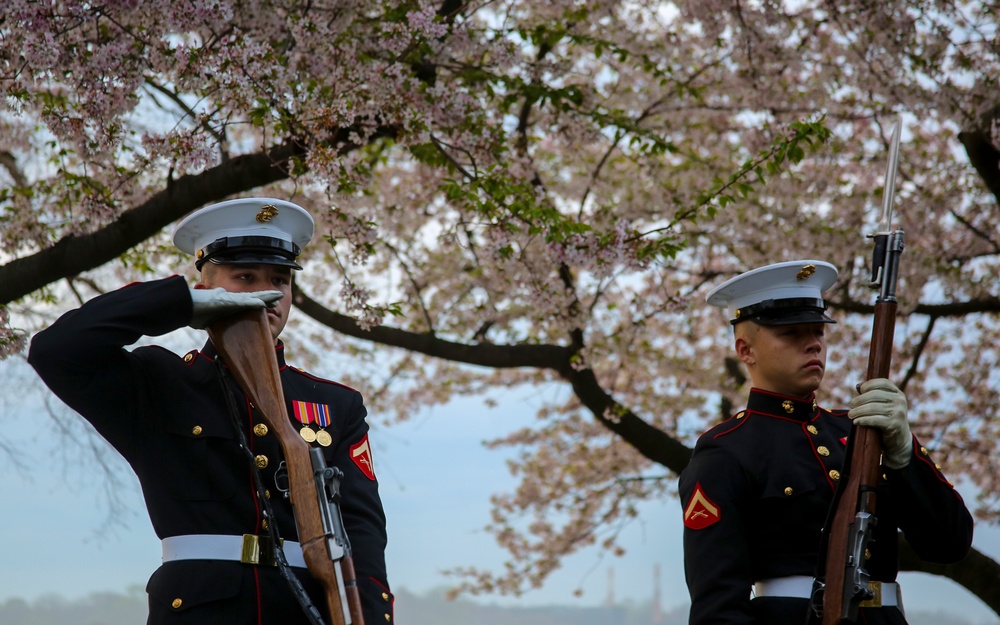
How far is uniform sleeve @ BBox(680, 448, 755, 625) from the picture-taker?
3168mm

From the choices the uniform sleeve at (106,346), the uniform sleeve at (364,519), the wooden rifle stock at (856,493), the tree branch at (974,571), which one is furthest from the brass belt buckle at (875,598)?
the tree branch at (974,571)

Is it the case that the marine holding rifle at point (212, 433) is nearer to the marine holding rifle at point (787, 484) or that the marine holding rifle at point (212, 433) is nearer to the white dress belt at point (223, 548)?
the white dress belt at point (223, 548)

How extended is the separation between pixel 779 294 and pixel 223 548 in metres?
2.12

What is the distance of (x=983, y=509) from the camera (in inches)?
429

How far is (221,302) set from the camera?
107 inches

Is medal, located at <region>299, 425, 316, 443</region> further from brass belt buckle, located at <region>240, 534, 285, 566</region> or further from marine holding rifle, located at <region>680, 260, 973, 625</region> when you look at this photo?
marine holding rifle, located at <region>680, 260, 973, 625</region>

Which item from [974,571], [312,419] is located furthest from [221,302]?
[974,571]

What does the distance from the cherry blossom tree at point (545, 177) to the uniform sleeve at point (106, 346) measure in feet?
8.38

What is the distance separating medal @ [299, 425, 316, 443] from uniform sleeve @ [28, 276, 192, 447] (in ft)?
1.46

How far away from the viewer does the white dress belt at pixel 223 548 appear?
275 centimetres

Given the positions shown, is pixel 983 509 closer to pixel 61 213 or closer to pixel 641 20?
pixel 641 20

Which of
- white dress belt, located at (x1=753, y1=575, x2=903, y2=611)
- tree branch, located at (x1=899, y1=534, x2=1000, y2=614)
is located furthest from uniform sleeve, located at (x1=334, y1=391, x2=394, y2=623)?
tree branch, located at (x1=899, y1=534, x2=1000, y2=614)

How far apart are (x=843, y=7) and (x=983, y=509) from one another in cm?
574

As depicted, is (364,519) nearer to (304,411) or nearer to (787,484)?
Result: (304,411)
